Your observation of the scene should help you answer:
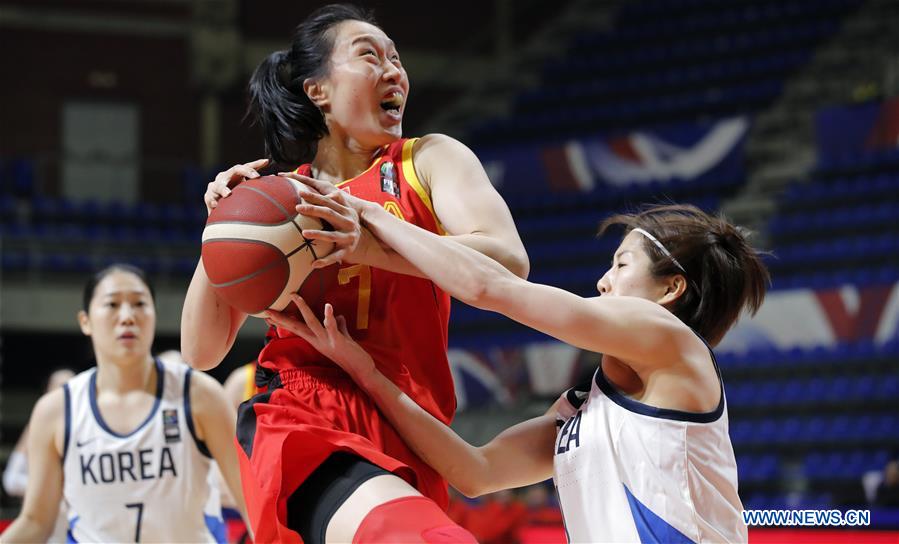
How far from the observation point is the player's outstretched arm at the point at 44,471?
4199mm

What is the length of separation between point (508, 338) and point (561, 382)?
43.8 inches

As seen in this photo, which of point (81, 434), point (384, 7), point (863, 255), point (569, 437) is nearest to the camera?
point (569, 437)

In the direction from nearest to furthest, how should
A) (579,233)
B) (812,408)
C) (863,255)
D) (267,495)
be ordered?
(267,495), (812,408), (863,255), (579,233)

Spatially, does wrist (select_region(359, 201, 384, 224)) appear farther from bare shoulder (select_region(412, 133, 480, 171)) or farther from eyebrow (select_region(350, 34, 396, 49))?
eyebrow (select_region(350, 34, 396, 49))

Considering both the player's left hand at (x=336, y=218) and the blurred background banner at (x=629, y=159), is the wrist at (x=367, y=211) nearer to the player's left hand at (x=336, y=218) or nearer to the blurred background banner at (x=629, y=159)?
the player's left hand at (x=336, y=218)

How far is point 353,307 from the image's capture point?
255 cm

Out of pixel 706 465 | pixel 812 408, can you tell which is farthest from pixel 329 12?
pixel 812 408

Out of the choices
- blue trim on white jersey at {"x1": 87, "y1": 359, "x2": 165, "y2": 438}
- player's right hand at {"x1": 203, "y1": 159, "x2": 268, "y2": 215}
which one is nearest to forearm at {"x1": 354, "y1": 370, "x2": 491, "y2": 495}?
player's right hand at {"x1": 203, "y1": 159, "x2": 268, "y2": 215}

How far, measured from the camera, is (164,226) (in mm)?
13070

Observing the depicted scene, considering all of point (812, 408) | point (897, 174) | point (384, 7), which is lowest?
point (812, 408)

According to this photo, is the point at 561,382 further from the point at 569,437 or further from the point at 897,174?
the point at 569,437

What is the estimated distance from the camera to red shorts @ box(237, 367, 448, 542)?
234 centimetres

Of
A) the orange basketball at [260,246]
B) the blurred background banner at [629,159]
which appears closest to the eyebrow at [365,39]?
the orange basketball at [260,246]

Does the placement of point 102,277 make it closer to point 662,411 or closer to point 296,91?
point 296,91
